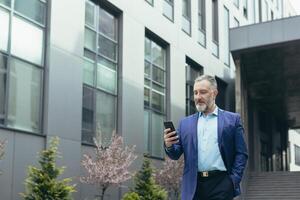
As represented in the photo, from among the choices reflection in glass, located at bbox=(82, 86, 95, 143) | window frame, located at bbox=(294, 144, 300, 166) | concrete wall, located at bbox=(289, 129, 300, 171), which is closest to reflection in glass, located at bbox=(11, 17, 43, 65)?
reflection in glass, located at bbox=(82, 86, 95, 143)

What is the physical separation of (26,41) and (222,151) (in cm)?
1071

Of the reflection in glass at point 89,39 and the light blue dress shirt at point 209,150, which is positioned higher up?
the reflection in glass at point 89,39

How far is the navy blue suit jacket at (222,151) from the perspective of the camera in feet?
13.0

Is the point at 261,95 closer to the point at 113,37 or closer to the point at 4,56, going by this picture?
the point at 113,37

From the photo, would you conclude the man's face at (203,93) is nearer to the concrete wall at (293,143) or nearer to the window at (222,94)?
the window at (222,94)

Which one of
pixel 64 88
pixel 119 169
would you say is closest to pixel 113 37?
pixel 64 88

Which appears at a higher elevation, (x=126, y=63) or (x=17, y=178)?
(x=126, y=63)

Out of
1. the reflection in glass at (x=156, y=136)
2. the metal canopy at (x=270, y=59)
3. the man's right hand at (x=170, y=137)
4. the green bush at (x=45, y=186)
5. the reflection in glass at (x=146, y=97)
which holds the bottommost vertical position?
the green bush at (x=45, y=186)

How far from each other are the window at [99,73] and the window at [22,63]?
236cm

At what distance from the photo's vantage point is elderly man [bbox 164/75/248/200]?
3.92m

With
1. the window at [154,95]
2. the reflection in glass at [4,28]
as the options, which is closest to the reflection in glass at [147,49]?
the window at [154,95]

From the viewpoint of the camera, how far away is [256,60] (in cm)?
2823

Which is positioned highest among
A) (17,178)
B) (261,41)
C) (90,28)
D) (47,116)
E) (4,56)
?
(261,41)

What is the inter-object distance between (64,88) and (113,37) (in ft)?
13.6
